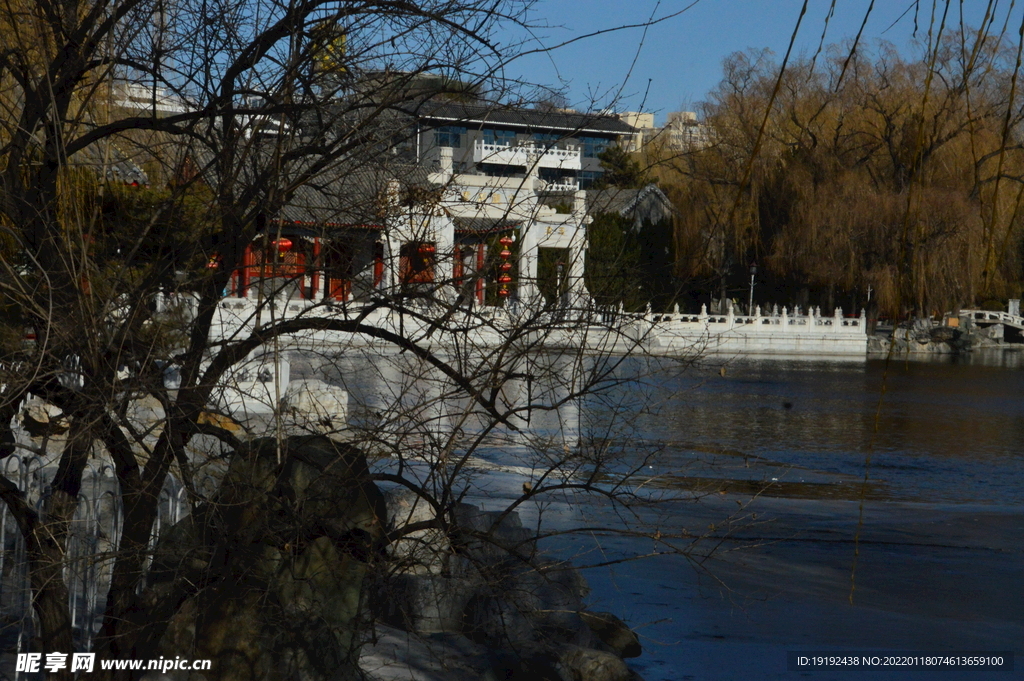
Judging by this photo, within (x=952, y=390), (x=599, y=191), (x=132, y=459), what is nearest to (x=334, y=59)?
(x=599, y=191)

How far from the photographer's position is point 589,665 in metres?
5.13

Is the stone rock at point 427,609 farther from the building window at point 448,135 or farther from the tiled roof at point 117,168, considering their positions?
the tiled roof at point 117,168

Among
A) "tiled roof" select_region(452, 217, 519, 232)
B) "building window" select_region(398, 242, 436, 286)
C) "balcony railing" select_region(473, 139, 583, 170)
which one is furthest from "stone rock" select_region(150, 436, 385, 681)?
"balcony railing" select_region(473, 139, 583, 170)

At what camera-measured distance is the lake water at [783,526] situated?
462 cm

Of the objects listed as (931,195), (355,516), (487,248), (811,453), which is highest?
(931,195)

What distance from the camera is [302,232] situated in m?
4.50

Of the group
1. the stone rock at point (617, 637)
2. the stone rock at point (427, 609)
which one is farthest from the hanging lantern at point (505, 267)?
the stone rock at point (617, 637)

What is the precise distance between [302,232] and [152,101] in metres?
0.85

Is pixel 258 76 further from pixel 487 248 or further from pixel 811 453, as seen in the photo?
pixel 811 453

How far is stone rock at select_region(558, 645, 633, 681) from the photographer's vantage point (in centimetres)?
510

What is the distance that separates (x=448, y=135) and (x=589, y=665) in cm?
266

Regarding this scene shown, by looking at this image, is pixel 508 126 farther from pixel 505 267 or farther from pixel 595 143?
pixel 595 143

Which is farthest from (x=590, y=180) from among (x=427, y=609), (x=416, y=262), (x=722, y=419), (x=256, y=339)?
(x=722, y=419)

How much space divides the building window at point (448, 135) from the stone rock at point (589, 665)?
2.54 metres
